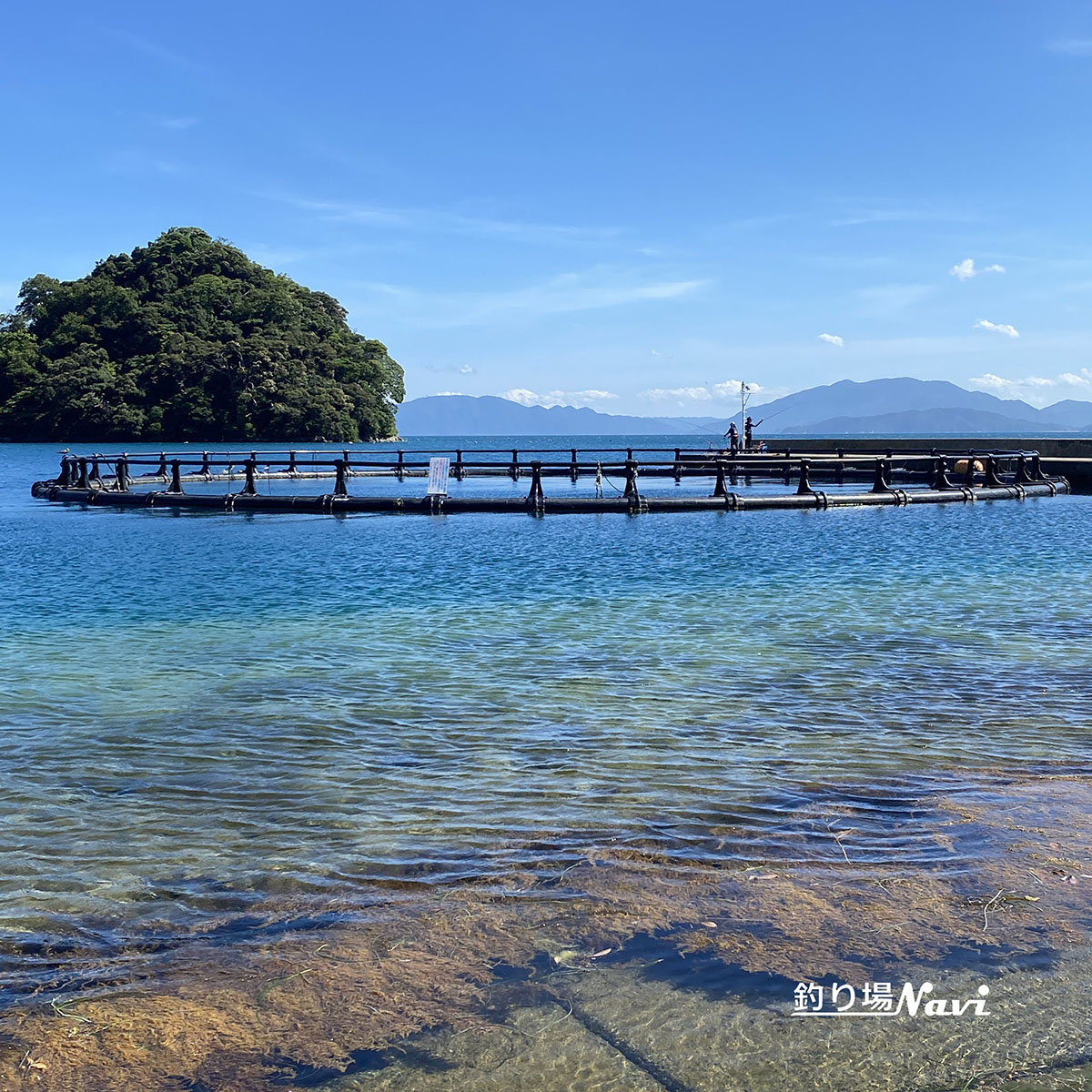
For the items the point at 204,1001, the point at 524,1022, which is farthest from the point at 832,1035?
the point at 204,1001

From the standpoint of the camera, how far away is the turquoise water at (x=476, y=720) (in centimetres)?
516

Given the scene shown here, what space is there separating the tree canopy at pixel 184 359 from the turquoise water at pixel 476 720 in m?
98.6

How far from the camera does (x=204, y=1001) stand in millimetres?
3686

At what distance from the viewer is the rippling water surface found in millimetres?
5281

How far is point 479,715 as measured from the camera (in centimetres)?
827

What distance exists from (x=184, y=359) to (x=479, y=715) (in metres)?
115

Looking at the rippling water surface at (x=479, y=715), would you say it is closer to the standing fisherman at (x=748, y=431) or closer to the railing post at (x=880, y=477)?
the railing post at (x=880, y=477)

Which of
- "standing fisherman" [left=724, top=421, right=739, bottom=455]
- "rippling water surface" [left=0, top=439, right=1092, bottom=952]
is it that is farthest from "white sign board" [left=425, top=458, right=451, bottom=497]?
"standing fisherman" [left=724, top=421, right=739, bottom=455]

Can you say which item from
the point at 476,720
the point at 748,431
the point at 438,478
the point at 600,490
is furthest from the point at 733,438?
the point at 476,720

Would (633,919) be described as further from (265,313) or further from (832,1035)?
(265,313)

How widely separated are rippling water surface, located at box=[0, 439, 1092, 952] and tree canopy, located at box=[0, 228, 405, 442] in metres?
98.2

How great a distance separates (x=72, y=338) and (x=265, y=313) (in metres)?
23.5
